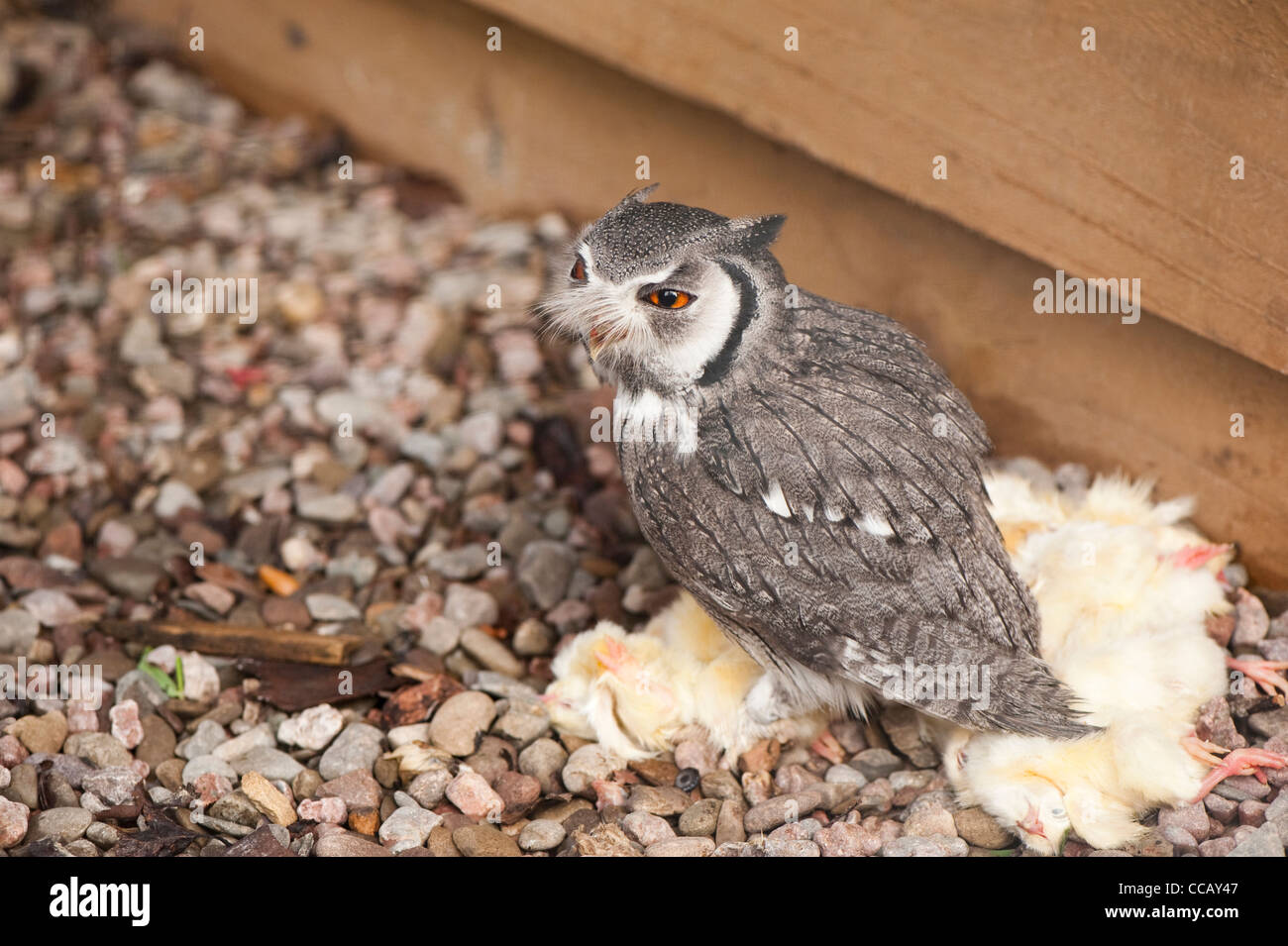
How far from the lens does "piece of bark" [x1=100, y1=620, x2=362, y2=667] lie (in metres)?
2.88

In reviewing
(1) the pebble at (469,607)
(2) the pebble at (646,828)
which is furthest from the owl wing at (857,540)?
(1) the pebble at (469,607)

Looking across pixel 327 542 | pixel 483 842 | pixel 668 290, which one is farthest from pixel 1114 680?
pixel 327 542

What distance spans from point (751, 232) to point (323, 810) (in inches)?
57.9

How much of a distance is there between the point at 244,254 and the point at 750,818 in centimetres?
276

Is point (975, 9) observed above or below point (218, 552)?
above

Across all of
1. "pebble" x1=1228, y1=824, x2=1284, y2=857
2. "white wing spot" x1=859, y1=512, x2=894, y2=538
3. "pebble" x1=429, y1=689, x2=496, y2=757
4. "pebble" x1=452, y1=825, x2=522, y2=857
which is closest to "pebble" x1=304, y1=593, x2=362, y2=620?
"pebble" x1=429, y1=689, x2=496, y2=757

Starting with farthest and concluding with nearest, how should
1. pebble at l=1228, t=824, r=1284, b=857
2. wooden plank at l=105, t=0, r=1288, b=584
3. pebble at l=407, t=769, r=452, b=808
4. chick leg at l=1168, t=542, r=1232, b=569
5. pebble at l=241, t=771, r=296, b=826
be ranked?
wooden plank at l=105, t=0, r=1288, b=584 → chick leg at l=1168, t=542, r=1232, b=569 → pebble at l=407, t=769, r=452, b=808 → pebble at l=241, t=771, r=296, b=826 → pebble at l=1228, t=824, r=1284, b=857

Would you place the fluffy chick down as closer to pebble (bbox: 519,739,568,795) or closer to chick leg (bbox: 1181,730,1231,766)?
chick leg (bbox: 1181,730,1231,766)

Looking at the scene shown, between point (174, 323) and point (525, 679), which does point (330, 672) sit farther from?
point (174, 323)

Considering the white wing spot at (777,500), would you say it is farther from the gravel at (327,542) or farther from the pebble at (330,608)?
the pebble at (330,608)

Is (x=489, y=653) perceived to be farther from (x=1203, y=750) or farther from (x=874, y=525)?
(x=1203, y=750)

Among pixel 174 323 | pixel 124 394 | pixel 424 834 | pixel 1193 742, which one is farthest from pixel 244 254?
pixel 1193 742

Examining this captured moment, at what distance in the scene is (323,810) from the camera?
99.7 inches

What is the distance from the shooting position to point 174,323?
13.0 ft
